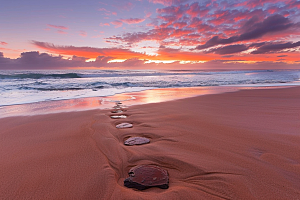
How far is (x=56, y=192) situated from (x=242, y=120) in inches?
154

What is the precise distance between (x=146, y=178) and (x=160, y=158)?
0.48m

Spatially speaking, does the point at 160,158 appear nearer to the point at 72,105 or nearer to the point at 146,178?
the point at 146,178

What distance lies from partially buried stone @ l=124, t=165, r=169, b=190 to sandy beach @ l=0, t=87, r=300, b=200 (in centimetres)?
7

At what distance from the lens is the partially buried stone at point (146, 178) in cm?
165

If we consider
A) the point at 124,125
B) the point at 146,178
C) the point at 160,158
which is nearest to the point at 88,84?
the point at 124,125

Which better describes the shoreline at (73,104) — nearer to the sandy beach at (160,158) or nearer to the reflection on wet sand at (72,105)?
the reflection on wet sand at (72,105)

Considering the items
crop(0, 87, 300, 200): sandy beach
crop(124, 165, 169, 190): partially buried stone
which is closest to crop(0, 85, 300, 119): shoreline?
crop(0, 87, 300, 200): sandy beach

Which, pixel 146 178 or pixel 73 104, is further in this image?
pixel 73 104

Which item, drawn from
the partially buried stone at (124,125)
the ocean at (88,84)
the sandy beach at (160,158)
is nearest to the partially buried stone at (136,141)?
the sandy beach at (160,158)

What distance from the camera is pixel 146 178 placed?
1.75m

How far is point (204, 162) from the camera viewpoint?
2.06 metres

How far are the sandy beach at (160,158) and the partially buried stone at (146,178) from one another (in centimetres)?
7

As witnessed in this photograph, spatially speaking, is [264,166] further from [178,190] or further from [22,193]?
[22,193]

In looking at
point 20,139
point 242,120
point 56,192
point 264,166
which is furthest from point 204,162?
point 20,139
